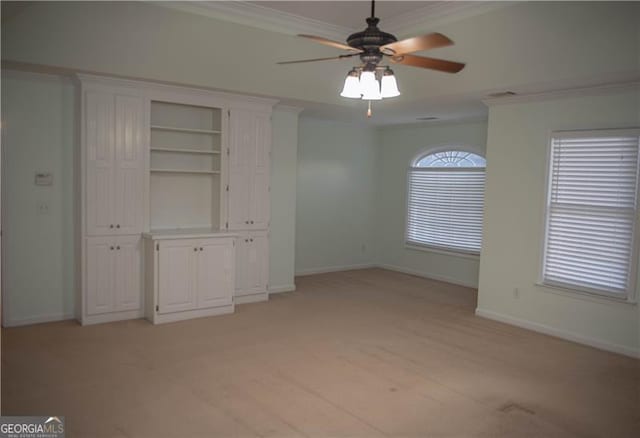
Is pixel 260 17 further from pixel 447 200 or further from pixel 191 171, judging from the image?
pixel 447 200

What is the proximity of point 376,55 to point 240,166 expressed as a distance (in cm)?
322

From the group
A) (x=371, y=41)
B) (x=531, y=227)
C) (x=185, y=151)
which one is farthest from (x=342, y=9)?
(x=531, y=227)

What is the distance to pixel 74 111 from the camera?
5047mm

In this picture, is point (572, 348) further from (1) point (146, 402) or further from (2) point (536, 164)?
(1) point (146, 402)

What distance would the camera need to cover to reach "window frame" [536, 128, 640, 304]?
4508mm

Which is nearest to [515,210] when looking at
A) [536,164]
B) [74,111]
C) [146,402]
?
[536,164]

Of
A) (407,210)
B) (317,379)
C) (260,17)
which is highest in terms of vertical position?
(260,17)

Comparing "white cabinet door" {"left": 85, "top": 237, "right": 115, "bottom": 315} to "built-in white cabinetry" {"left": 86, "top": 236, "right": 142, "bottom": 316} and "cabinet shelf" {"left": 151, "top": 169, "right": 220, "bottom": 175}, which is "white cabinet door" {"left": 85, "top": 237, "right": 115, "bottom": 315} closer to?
"built-in white cabinetry" {"left": 86, "top": 236, "right": 142, "bottom": 316}

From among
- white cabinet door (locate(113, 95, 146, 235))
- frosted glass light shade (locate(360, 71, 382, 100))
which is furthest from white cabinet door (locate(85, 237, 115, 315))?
frosted glass light shade (locate(360, 71, 382, 100))

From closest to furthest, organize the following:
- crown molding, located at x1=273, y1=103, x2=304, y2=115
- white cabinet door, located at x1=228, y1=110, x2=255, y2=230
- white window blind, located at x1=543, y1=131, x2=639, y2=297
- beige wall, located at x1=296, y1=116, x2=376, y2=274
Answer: white window blind, located at x1=543, y1=131, x2=639, y2=297 < white cabinet door, located at x1=228, y1=110, x2=255, y2=230 < crown molding, located at x1=273, y1=103, x2=304, y2=115 < beige wall, located at x1=296, y1=116, x2=376, y2=274

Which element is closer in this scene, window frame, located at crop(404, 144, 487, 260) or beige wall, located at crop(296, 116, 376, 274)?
window frame, located at crop(404, 144, 487, 260)

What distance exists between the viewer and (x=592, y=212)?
15.8ft

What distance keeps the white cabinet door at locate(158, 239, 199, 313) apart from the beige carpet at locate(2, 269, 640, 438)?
0.77 ft

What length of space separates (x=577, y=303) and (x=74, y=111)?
17.6 feet
